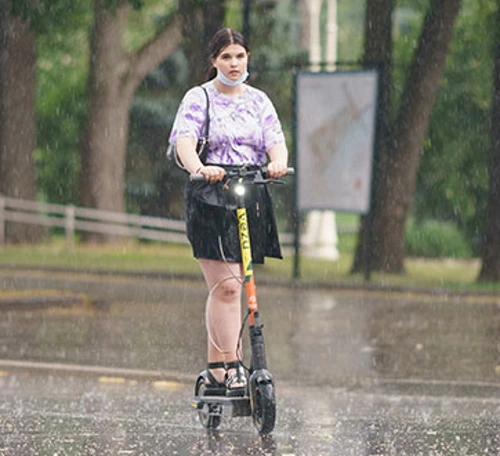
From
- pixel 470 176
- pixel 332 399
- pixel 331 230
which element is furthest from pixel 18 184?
pixel 332 399

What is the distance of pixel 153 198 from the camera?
144ft

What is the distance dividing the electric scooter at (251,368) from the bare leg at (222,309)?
107 mm

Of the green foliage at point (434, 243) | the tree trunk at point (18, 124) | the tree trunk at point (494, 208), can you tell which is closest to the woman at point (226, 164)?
the tree trunk at point (494, 208)

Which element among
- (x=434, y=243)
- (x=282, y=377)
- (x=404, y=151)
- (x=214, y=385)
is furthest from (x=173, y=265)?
(x=434, y=243)

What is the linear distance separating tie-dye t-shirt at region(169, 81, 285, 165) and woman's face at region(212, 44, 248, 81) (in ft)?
0.38

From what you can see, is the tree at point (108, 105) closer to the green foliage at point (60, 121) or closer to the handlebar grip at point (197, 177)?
the green foliage at point (60, 121)

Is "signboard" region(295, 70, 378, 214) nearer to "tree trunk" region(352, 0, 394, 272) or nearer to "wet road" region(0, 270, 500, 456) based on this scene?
"tree trunk" region(352, 0, 394, 272)

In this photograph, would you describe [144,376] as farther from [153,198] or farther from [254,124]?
[153,198]

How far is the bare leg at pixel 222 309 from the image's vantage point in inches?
336

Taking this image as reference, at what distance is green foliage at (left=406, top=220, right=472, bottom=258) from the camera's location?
48.9 meters

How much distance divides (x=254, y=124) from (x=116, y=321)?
7388mm

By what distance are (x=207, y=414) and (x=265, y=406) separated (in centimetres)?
57

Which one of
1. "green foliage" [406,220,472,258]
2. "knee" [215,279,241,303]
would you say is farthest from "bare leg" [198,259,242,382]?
"green foliage" [406,220,472,258]

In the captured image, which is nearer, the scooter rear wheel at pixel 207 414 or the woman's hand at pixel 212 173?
the woman's hand at pixel 212 173
